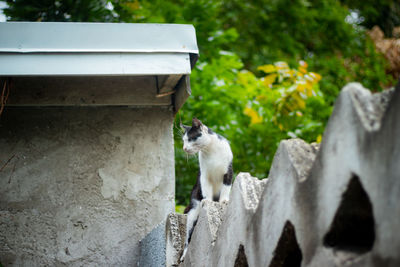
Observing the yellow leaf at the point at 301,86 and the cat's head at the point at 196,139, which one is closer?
the cat's head at the point at 196,139

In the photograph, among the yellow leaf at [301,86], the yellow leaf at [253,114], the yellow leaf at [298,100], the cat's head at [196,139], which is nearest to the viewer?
the cat's head at [196,139]

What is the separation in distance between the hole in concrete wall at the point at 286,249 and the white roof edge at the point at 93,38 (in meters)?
1.41

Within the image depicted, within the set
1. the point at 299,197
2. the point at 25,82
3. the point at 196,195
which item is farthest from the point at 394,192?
the point at 25,82

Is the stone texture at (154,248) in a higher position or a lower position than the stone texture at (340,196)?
lower

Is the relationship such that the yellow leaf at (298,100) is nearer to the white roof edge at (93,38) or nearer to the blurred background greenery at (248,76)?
the blurred background greenery at (248,76)

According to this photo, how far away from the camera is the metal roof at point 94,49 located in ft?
7.27

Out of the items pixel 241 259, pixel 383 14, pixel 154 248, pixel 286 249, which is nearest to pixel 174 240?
pixel 154 248

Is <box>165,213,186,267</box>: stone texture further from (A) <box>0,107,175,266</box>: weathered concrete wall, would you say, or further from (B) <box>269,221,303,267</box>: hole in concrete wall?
(B) <box>269,221,303,267</box>: hole in concrete wall

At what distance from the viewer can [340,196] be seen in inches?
36.0

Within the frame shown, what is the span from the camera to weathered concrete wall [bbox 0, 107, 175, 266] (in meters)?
2.70

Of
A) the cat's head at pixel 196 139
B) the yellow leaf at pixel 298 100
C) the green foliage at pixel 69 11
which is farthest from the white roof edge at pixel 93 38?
the green foliage at pixel 69 11

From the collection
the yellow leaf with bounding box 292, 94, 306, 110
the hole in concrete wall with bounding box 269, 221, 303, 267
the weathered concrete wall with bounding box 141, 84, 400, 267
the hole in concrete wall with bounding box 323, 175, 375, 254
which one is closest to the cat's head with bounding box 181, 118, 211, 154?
the yellow leaf with bounding box 292, 94, 306, 110

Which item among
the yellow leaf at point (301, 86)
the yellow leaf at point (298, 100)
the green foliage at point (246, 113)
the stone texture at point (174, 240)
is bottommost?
the green foliage at point (246, 113)

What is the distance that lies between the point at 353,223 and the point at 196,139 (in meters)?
2.24
